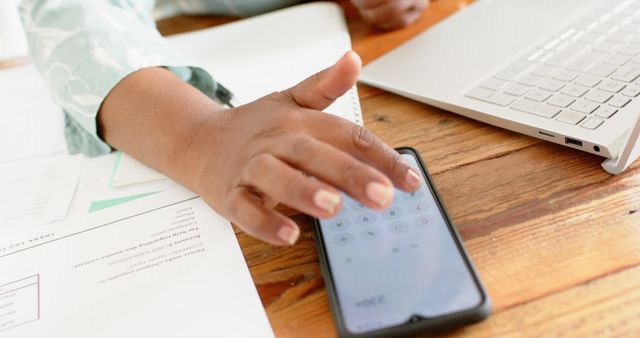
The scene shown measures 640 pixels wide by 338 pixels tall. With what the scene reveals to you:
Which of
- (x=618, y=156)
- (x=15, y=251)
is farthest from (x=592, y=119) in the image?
(x=15, y=251)

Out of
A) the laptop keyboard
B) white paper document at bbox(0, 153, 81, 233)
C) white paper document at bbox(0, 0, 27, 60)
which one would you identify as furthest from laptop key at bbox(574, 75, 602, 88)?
white paper document at bbox(0, 0, 27, 60)

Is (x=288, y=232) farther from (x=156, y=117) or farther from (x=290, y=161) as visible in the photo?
(x=156, y=117)

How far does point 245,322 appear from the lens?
1.08ft

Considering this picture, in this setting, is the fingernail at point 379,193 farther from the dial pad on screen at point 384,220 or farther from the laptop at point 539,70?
the laptop at point 539,70

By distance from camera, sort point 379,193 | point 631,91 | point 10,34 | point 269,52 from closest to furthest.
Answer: point 379,193
point 631,91
point 269,52
point 10,34

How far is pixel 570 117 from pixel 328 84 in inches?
7.4

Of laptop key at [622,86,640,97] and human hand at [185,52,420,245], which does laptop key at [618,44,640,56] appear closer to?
laptop key at [622,86,640,97]

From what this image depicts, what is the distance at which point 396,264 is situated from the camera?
33 centimetres

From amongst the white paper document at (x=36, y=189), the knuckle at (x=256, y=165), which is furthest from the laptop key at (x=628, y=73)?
the white paper document at (x=36, y=189)

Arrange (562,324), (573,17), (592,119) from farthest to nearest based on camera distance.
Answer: (573,17)
(592,119)
(562,324)

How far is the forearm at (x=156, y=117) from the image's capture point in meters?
0.45

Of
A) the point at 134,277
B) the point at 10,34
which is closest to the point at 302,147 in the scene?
the point at 134,277

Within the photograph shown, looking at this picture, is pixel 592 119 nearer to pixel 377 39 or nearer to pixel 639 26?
pixel 639 26

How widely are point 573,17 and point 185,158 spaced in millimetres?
406
